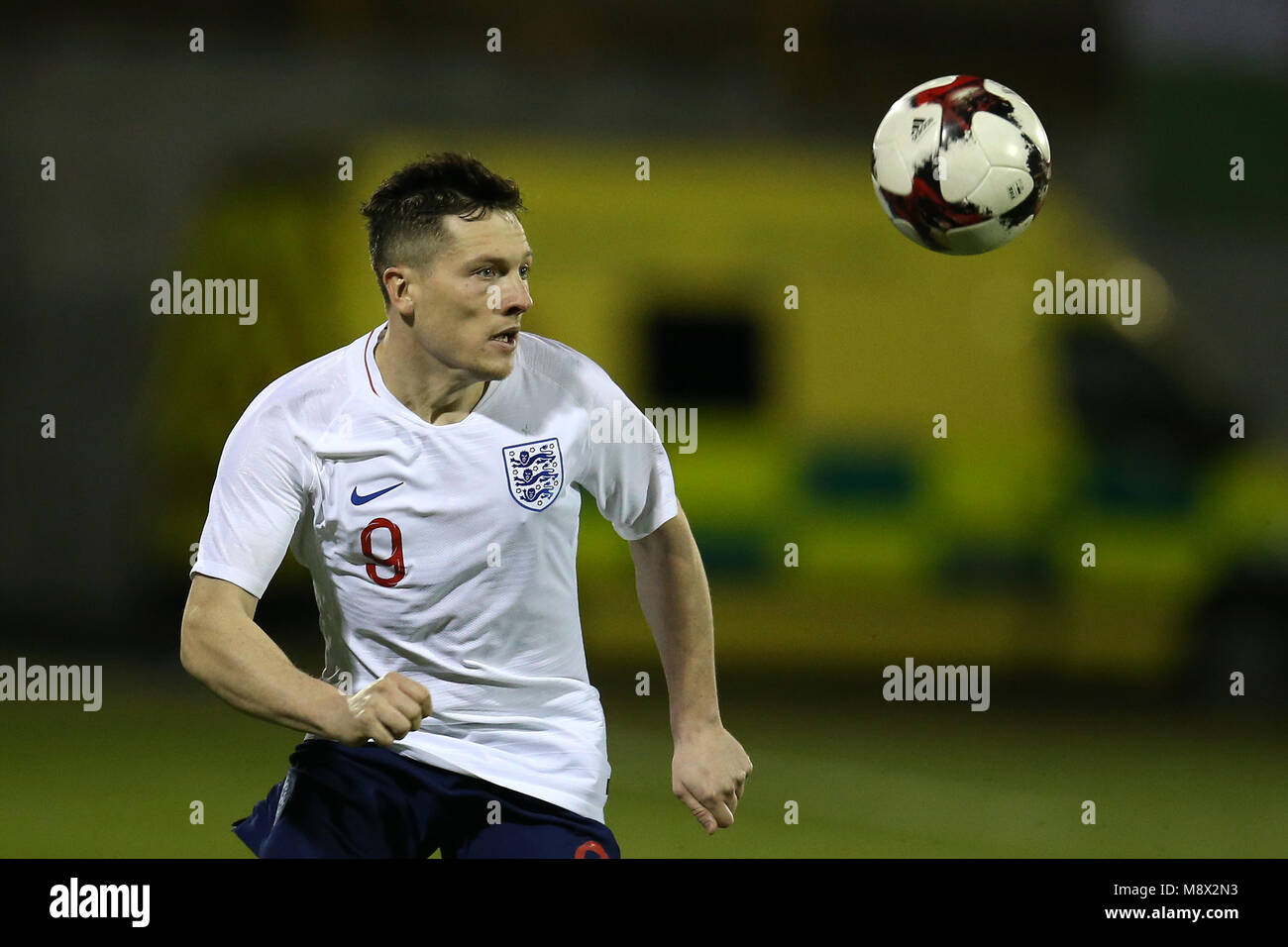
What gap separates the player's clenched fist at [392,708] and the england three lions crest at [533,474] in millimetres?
791

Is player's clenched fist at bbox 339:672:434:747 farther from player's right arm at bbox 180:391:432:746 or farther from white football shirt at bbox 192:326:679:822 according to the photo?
white football shirt at bbox 192:326:679:822

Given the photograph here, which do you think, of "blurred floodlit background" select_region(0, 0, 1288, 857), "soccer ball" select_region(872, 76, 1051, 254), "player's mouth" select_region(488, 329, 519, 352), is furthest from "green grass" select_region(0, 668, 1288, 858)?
"player's mouth" select_region(488, 329, 519, 352)

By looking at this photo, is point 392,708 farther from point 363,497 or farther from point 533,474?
point 533,474

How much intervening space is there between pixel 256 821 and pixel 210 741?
484 centimetres

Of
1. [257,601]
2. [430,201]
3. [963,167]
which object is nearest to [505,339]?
[430,201]

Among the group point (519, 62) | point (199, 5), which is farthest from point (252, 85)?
point (519, 62)

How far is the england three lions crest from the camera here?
159 inches

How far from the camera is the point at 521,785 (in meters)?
3.91

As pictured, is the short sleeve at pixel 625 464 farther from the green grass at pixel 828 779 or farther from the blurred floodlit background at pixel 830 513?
the blurred floodlit background at pixel 830 513

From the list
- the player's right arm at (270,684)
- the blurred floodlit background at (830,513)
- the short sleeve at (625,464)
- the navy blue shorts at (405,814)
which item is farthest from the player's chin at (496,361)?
the blurred floodlit background at (830,513)

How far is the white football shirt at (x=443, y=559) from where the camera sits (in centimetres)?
394

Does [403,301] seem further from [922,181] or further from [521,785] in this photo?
[922,181]

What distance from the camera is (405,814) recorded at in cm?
388

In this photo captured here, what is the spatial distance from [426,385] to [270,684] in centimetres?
90
